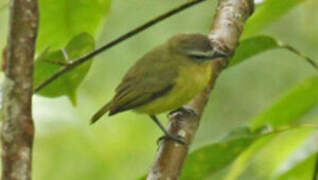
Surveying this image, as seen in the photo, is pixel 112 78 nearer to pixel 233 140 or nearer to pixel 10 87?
pixel 233 140

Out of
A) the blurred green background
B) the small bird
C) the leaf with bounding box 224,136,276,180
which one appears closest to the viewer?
the leaf with bounding box 224,136,276,180

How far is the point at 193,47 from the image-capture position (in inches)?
143

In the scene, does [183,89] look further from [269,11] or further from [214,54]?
[269,11]

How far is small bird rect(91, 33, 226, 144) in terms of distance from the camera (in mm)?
3344

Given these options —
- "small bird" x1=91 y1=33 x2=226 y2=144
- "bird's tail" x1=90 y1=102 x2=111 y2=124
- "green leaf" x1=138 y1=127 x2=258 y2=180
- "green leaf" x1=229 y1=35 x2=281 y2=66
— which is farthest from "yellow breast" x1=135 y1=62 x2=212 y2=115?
"green leaf" x1=138 y1=127 x2=258 y2=180

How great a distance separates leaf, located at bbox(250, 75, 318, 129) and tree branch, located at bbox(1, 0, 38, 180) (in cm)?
164

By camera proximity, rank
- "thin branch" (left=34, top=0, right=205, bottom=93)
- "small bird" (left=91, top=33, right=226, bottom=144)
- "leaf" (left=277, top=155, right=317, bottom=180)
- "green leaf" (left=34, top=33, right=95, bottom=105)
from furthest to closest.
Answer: "small bird" (left=91, top=33, right=226, bottom=144)
"leaf" (left=277, top=155, right=317, bottom=180)
"green leaf" (left=34, top=33, right=95, bottom=105)
"thin branch" (left=34, top=0, right=205, bottom=93)

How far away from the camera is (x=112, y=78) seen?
6816mm

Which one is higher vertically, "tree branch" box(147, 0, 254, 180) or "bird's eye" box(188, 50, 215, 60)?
→ "tree branch" box(147, 0, 254, 180)

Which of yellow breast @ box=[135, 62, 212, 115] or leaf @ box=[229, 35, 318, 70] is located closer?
leaf @ box=[229, 35, 318, 70]

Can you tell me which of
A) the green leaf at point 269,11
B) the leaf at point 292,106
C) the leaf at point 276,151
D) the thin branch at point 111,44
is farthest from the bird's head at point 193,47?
the thin branch at point 111,44

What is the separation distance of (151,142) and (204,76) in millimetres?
3209

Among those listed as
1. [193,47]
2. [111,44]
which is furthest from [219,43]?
[111,44]

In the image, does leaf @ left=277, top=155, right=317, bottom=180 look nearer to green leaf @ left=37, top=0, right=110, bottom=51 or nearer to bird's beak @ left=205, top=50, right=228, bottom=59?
bird's beak @ left=205, top=50, right=228, bottom=59
